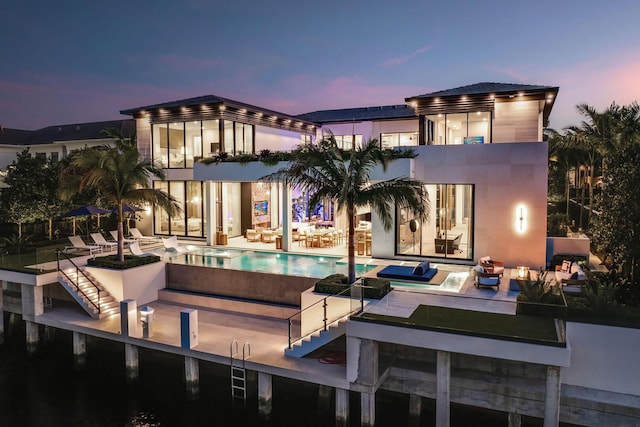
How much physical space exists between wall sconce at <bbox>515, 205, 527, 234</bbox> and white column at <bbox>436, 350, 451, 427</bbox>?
31.4 feet

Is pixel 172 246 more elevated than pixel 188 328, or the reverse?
pixel 172 246

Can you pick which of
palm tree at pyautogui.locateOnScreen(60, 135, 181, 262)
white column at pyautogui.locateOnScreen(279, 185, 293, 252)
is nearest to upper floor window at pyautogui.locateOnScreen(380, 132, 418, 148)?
white column at pyautogui.locateOnScreen(279, 185, 293, 252)

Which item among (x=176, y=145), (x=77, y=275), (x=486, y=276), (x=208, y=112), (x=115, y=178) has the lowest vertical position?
(x=77, y=275)

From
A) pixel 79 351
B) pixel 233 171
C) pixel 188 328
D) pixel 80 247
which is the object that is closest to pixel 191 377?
pixel 188 328

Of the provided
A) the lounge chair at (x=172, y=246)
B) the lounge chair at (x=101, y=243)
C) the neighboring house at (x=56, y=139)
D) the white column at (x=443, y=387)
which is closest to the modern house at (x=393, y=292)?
the white column at (x=443, y=387)

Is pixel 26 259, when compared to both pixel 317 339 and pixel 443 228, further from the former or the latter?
pixel 443 228

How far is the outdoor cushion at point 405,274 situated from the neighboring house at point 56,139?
96.8ft

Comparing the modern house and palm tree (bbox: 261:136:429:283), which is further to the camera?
palm tree (bbox: 261:136:429:283)

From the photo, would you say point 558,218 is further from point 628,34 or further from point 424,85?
point 424,85

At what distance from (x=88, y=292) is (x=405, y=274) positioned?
1217cm

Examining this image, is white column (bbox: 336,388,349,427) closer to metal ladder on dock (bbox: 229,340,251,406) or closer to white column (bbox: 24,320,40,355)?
metal ladder on dock (bbox: 229,340,251,406)

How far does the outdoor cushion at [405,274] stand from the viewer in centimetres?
1554

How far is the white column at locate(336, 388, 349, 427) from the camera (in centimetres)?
1192

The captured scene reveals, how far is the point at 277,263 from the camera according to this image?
756 inches
